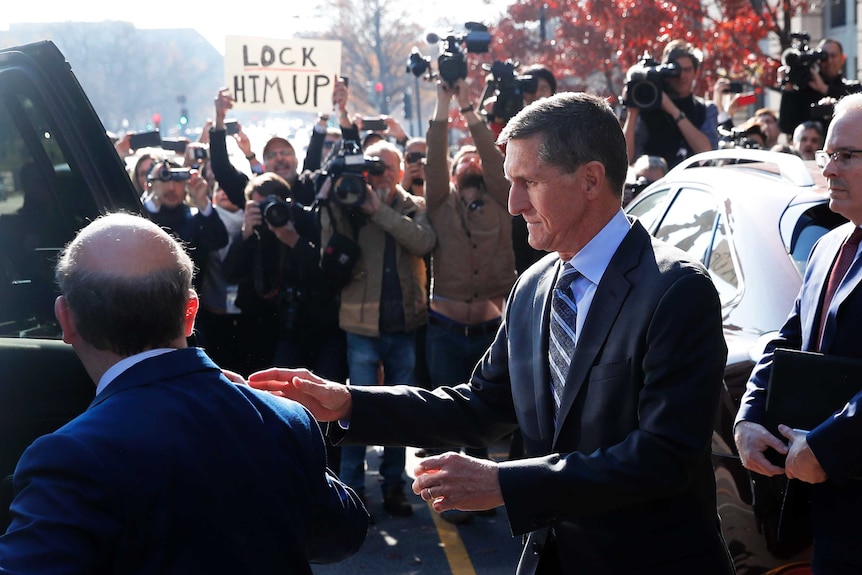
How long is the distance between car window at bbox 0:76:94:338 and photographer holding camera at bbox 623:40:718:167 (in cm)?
518

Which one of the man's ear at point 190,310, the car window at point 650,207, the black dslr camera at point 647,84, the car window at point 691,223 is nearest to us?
the man's ear at point 190,310

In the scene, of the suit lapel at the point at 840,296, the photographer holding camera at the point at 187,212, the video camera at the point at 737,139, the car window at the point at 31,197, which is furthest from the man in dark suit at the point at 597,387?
the video camera at the point at 737,139

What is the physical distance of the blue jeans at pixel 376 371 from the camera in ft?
22.9

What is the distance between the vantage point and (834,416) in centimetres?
312

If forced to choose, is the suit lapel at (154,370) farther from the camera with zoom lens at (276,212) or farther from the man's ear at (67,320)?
the camera with zoom lens at (276,212)

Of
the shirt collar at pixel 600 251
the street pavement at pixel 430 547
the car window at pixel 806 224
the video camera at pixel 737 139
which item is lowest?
the street pavement at pixel 430 547

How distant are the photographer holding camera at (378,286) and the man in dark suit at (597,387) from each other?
13.0 ft

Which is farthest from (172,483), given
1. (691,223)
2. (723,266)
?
(691,223)

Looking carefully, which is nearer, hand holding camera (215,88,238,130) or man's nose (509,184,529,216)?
man's nose (509,184,529,216)

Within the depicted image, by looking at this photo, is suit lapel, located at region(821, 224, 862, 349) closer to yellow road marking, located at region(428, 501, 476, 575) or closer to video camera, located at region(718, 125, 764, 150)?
yellow road marking, located at region(428, 501, 476, 575)

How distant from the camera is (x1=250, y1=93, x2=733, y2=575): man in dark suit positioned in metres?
2.56

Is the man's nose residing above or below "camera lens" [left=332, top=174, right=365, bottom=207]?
above

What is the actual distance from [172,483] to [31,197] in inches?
67.8

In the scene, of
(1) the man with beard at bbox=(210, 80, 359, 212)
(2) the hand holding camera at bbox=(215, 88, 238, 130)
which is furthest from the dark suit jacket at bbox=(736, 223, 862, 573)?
(2) the hand holding camera at bbox=(215, 88, 238, 130)
